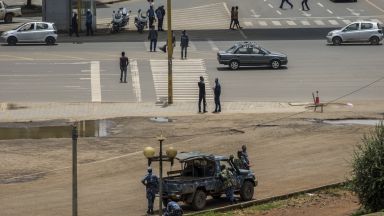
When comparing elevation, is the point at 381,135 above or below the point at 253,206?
above

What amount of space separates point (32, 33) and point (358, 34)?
17498mm

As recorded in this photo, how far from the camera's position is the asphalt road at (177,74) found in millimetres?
45531

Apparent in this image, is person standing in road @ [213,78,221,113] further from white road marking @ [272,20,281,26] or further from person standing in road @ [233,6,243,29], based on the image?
white road marking @ [272,20,281,26]

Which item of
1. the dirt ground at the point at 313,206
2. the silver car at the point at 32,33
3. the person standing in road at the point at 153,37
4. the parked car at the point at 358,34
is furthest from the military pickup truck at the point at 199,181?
the silver car at the point at 32,33

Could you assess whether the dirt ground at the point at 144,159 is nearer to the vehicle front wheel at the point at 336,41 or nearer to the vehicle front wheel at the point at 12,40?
the vehicle front wheel at the point at 336,41

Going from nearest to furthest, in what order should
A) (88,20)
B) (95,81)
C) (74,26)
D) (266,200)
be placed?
(266,200) → (95,81) → (88,20) → (74,26)

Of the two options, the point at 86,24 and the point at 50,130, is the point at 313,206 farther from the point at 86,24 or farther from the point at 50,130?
the point at 86,24

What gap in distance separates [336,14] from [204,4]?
9474mm

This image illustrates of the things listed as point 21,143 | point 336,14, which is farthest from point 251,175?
point 336,14

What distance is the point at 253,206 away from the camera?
26891mm

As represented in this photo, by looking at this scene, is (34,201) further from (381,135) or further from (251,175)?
(381,135)

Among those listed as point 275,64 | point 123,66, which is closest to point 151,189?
point 123,66

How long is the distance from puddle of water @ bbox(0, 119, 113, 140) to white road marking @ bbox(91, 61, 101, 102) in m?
5.07

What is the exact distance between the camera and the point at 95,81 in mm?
48188
